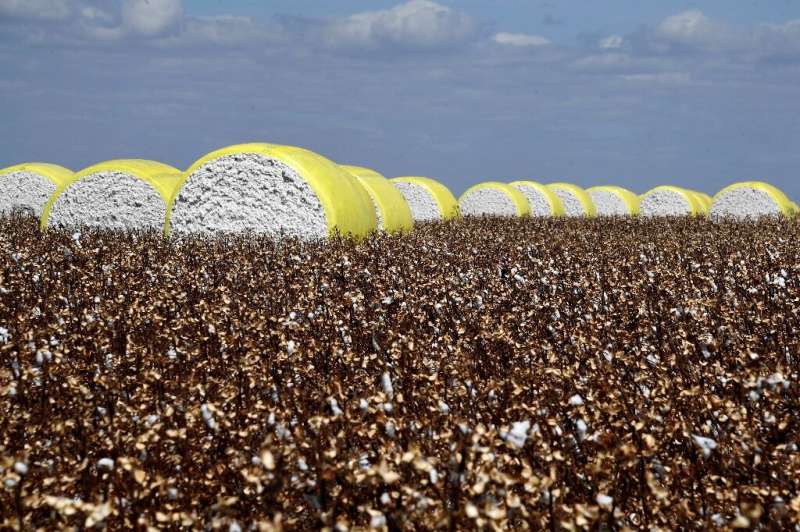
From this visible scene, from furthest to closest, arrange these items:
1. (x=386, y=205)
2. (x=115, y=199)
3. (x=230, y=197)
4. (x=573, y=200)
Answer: (x=573, y=200) < (x=386, y=205) < (x=115, y=199) < (x=230, y=197)

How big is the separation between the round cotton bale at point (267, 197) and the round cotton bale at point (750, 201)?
20.5 meters

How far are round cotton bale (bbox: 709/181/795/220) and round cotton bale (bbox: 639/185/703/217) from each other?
7.25 ft

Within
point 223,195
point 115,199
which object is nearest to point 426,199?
point 115,199

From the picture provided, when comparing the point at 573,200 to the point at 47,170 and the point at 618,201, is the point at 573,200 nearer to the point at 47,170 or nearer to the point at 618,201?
the point at 618,201

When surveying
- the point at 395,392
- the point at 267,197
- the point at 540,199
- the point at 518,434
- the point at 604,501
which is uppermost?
the point at 518,434

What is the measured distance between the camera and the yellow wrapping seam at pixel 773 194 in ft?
107

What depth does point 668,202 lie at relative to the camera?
122 feet

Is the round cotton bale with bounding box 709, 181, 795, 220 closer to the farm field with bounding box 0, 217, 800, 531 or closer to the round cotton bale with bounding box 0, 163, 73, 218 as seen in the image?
the farm field with bounding box 0, 217, 800, 531

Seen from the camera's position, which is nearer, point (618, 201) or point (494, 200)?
point (494, 200)

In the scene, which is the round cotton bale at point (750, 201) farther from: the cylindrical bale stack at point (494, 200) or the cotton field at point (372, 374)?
the cotton field at point (372, 374)

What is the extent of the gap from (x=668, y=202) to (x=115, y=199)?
25.1 metres

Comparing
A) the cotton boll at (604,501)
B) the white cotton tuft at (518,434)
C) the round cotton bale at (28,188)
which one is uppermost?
the white cotton tuft at (518,434)

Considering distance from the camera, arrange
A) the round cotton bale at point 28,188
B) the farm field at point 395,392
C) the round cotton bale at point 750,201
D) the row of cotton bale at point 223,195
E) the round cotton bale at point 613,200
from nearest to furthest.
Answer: the farm field at point 395,392, the row of cotton bale at point 223,195, the round cotton bale at point 28,188, the round cotton bale at point 750,201, the round cotton bale at point 613,200

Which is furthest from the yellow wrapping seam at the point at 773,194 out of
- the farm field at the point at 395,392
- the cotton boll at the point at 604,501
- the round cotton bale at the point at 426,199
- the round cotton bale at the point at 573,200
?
the cotton boll at the point at 604,501
